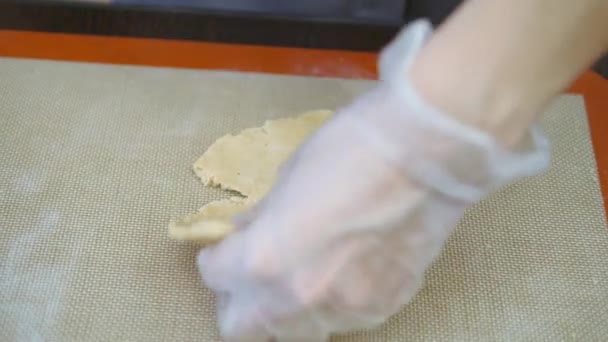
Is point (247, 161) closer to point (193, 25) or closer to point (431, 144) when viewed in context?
point (193, 25)

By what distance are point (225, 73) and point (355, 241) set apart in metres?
0.52

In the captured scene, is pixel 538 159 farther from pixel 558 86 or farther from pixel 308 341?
pixel 308 341

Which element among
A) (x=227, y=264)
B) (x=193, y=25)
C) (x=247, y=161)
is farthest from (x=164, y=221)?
(x=193, y=25)

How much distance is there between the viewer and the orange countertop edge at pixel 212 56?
908 millimetres

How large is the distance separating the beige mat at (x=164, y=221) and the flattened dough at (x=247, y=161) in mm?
22

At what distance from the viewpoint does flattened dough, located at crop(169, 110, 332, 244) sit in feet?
2.43

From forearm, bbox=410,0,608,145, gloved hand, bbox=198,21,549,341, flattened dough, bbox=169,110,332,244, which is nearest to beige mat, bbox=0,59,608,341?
flattened dough, bbox=169,110,332,244

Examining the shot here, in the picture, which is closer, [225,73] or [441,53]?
[441,53]

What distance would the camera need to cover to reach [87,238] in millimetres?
714

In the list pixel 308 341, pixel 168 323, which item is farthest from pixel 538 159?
pixel 168 323

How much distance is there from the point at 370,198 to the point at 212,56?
57 cm

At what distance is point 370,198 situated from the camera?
426mm

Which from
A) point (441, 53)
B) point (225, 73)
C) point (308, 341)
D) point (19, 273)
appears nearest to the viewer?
point (441, 53)

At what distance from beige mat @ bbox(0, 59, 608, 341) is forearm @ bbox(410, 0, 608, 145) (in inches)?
12.8
